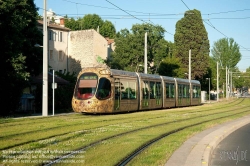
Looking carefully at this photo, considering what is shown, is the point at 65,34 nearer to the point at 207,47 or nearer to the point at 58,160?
the point at 207,47

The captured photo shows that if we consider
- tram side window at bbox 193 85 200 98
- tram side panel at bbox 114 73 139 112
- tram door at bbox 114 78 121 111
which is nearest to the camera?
tram door at bbox 114 78 121 111

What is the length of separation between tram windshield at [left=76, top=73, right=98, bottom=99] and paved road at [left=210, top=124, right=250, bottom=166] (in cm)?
1034

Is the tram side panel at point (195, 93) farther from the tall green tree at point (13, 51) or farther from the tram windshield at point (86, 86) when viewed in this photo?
the tall green tree at point (13, 51)

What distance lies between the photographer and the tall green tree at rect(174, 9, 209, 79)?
7050 centimetres

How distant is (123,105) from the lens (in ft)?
82.6

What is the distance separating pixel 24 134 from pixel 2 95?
1088 centimetres

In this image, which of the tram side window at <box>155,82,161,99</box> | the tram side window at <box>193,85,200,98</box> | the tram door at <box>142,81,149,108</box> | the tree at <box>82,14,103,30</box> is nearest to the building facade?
the tram side window at <box>193,85,200,98</box>

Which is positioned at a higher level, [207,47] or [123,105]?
[207,47]

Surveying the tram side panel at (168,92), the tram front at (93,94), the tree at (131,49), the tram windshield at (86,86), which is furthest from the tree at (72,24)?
the tram front at (93,94)

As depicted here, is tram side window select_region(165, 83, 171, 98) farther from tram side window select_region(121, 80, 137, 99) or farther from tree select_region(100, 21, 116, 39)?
tree select_region(100, 21, 116, 39)

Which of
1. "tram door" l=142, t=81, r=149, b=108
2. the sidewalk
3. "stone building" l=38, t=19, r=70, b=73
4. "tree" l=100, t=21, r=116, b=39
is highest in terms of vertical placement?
"tree" l=100, t=21, r=116, b=39

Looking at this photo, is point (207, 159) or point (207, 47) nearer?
point (207, 159)

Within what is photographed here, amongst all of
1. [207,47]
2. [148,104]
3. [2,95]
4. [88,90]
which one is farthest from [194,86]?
[207,47]

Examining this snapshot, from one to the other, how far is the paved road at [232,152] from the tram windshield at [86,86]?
10340 mm
